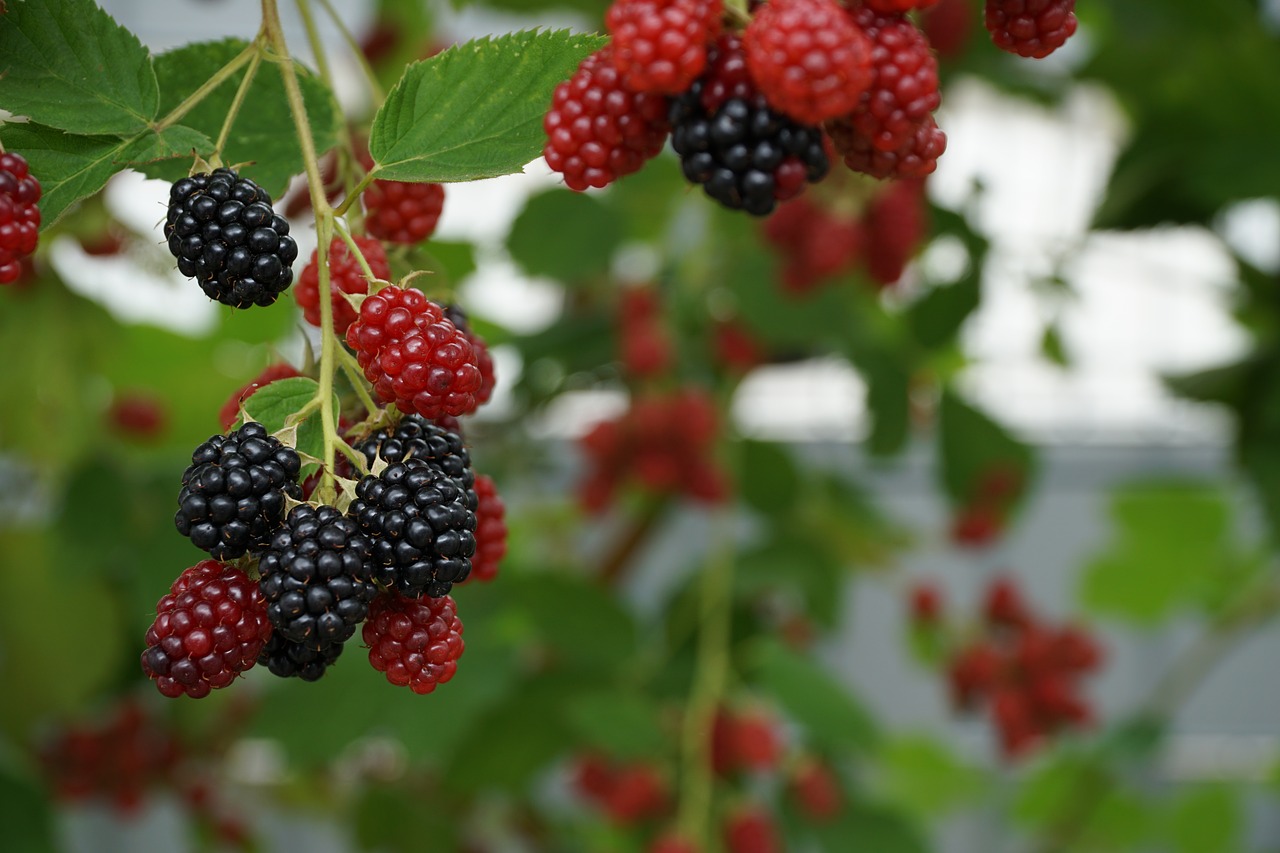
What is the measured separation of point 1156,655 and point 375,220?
3.03m

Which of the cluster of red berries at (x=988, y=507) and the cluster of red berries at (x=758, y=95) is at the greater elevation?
the cluster of red berries at (x=758, y=95)

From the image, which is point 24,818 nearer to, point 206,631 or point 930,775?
point 206,631

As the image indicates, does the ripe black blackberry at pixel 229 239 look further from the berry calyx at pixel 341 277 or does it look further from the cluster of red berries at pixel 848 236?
the cluster of red berries at pixel 848 236

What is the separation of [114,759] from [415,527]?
1333 mm

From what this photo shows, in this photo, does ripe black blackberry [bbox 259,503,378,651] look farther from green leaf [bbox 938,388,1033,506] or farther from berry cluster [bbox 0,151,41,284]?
green leaf [bbox 938,388,1033,506]

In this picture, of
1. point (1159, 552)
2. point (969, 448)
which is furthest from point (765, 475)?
point (1159, 552)

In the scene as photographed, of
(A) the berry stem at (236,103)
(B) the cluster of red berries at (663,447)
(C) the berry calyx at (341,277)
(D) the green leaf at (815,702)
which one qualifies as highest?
(A) the berry stem at (236,103)

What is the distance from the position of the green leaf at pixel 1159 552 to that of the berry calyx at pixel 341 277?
1886 millimetres

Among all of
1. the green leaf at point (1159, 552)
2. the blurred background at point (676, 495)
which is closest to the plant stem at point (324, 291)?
the blurred background at point (676, 495)

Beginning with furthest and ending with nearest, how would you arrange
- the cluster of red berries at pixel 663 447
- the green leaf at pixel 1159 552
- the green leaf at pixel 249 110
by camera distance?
the green leaf at pixel 1159 552 < the cluster of red berries at pixel 663 447 < the green leaf at pixel 249 110

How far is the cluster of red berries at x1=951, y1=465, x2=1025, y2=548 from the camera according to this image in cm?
150

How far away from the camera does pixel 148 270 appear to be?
1153 mm

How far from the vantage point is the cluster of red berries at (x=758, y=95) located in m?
0.39

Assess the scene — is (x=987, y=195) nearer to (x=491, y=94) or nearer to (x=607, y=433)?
(x=607, y=433)
